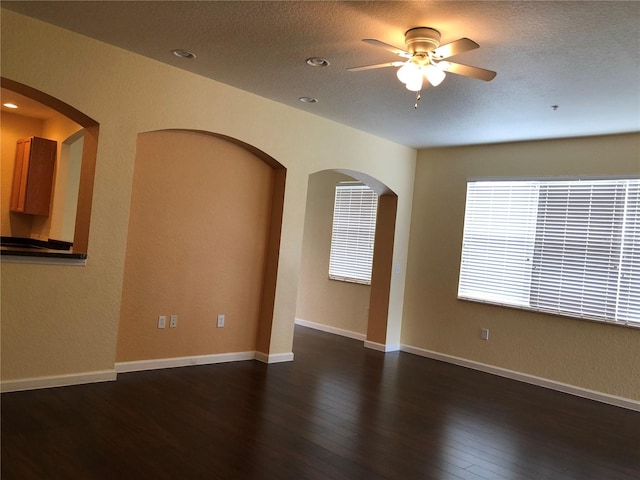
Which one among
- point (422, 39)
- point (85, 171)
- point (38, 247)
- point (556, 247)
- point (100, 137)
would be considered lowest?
point (38, 247)

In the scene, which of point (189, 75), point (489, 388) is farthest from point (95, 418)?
point (489, 388)

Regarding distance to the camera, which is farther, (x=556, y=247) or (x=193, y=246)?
(x=556, y=247)

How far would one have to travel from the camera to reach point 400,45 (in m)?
3.47

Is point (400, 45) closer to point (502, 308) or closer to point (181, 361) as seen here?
point (181, 361)

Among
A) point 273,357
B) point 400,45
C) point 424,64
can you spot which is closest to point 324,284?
point 273,357

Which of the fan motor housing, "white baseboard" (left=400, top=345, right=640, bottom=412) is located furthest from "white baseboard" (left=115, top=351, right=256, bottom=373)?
the fan motor housing

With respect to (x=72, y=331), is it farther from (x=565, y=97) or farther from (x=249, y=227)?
(x=565, y=97)

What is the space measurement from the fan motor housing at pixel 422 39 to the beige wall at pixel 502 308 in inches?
120

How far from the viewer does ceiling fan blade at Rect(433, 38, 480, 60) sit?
8.94 feet

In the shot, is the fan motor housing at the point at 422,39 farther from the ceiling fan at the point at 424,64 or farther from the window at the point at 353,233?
the window at the point at 353,233

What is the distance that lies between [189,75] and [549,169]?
393cm

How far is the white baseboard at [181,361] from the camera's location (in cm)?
451

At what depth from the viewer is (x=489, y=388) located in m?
5.25

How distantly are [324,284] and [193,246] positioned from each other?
3236 millimetres
